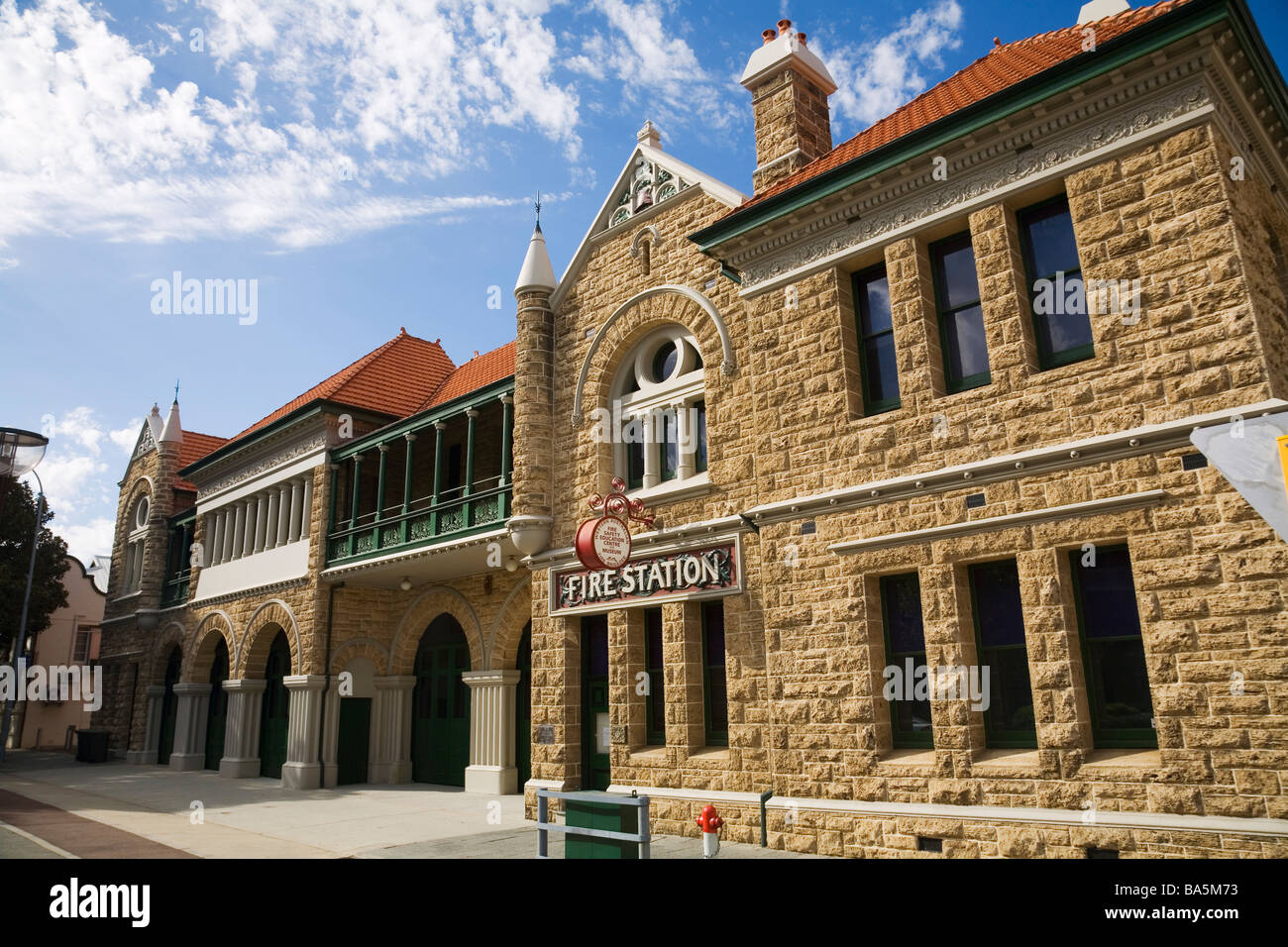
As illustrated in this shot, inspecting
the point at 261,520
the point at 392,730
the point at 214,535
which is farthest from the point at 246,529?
the point at 392,730

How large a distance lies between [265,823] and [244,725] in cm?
994

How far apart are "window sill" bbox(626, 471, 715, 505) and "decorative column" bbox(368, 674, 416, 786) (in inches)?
409

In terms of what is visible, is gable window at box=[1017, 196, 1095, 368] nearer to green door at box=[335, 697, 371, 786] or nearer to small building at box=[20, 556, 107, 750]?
green door at box=[335, 697, 371, 786]

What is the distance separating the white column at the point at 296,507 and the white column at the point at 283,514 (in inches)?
14.1

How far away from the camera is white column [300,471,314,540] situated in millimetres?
22328

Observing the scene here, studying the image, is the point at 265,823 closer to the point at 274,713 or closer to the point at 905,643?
the point at 274,713

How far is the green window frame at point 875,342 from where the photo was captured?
11.2 m

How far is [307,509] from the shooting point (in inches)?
891

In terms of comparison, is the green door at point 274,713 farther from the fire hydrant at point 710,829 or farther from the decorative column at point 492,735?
the fire hydrant at point 710,829

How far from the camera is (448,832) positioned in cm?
1314

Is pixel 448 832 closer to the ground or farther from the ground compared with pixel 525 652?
closer to the ground

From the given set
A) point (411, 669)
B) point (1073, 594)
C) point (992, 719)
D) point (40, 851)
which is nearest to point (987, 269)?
point (1073, 594)
